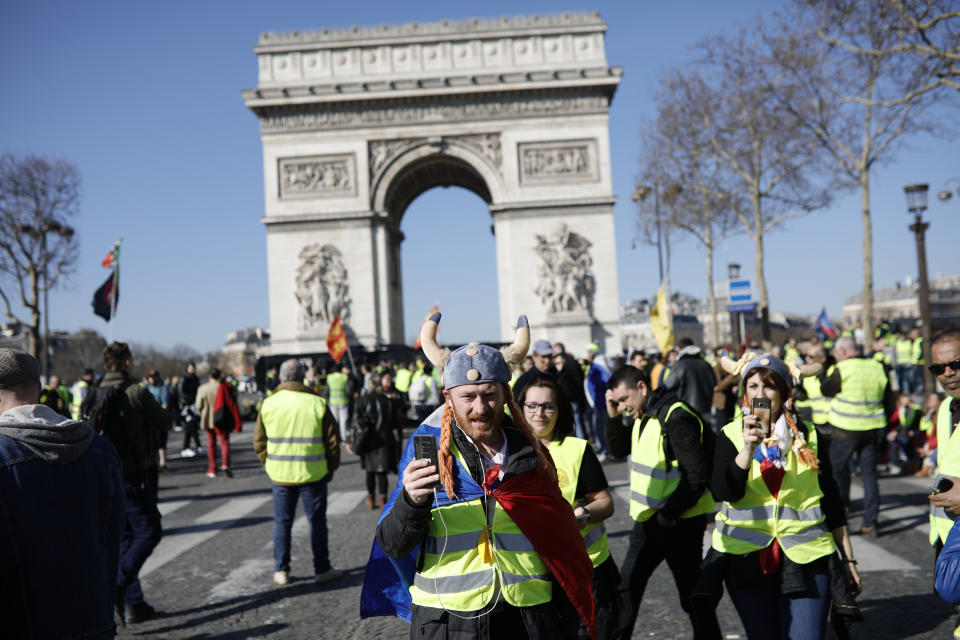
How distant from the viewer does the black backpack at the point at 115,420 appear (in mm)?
5809

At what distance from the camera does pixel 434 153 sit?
28.0 metres

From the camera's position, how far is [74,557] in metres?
2.74

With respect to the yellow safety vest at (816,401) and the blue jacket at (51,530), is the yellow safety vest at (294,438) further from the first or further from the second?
the yellow safety vest at (816,401)

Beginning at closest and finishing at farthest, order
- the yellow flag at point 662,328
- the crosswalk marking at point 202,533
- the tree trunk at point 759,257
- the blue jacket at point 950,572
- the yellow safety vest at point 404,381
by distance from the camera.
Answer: the blue jacket at point 950,572, the crosswalk marking at point 202,533, the yellow flag at point 662,328, the yellow safety vest at point 404,381, the tree trunk at point 759,257

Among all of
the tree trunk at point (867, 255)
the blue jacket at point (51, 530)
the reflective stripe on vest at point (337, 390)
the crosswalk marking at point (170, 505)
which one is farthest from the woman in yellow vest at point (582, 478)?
the tree trunk at point (867, 255)

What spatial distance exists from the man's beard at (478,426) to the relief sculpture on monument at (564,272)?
24.4 meters

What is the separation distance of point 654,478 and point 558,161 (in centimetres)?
2439

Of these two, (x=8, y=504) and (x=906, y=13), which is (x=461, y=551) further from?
(x=906, y=13)

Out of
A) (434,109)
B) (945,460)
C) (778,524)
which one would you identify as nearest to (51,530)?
(778,524)

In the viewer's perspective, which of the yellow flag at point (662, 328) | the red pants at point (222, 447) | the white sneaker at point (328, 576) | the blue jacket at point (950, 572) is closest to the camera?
the blue jacket at point (950, 572)

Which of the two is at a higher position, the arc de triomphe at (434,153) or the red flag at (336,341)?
the arc de triomphe at (434,153)

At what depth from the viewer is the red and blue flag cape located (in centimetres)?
262

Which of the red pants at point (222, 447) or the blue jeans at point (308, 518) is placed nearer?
the blue jeans at point (308, 518)

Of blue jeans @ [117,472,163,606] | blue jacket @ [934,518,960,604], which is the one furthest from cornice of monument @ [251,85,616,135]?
blue jacket @ [934,518,960,604]
